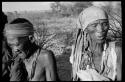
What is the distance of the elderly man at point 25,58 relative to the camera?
376 centimetres

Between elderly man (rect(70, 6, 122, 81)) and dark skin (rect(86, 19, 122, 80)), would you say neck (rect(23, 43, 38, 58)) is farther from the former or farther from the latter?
dark skin (rect(86, 19, 122, 80))

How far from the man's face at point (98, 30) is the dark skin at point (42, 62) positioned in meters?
0.76

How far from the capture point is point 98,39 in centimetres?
410

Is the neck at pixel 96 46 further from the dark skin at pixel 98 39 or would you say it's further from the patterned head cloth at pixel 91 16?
the patterned head cloth at pixel 91 16

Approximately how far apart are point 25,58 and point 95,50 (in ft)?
3.64

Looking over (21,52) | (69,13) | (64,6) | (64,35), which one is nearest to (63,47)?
(64,35)

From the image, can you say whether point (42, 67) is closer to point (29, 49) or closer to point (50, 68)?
point (50, 68)

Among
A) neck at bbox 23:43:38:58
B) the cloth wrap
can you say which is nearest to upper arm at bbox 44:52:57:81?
neck at bbox 23:43:38:58

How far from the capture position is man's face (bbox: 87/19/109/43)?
4.05 metres

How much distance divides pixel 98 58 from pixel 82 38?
0.41m

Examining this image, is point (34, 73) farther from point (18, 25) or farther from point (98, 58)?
point (98, 58)

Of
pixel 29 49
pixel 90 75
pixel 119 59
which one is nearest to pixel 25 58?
pixel 29 49

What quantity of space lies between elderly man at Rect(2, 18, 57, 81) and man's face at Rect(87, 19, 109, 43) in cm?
76

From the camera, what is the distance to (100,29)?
13.3 feet
